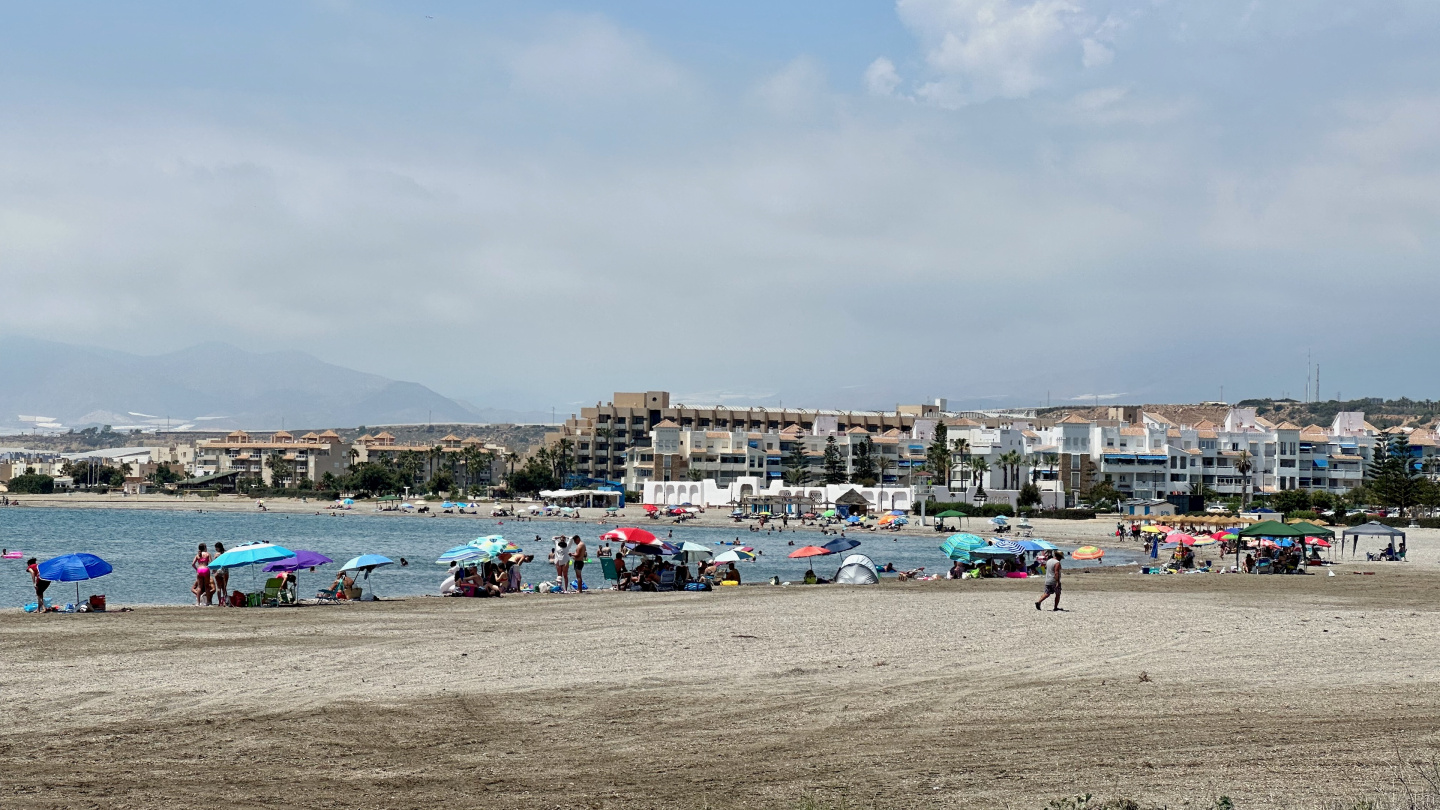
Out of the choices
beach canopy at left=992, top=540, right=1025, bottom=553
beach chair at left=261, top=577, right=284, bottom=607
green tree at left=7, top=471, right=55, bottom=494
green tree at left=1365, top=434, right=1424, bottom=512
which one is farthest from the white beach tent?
green tree at left=7, top=471, right=55, bottom=494

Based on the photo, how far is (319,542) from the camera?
213 ft

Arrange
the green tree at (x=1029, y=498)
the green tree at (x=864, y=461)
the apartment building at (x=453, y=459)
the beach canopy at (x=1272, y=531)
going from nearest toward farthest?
the beach canopy at (x=1272, y=531) < the green tree at (x=1029, y=498) < the green tree at (x=864, y=461) < the apartment building at (x=453, y=459)

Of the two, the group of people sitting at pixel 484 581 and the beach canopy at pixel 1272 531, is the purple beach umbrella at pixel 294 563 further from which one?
the beach canopy at pixel 1272 531

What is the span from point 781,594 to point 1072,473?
297 feet

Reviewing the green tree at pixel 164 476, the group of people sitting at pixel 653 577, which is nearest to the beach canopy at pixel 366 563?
the group of people sitting at pixel 653 577

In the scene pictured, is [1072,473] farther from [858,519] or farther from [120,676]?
[120,676]

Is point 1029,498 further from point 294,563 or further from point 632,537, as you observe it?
point 294,563

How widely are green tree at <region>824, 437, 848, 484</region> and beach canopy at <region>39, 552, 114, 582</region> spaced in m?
101

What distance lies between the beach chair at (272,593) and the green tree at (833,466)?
98479 mm

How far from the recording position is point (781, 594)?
90.2 feet

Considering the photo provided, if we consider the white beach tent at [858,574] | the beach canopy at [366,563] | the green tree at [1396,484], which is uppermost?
the green tree at [1396,484]

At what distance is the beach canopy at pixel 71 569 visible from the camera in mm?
21438

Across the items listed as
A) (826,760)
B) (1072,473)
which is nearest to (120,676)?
(826,760)

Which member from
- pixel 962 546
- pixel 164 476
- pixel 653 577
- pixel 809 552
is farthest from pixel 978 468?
pixel 164 476
